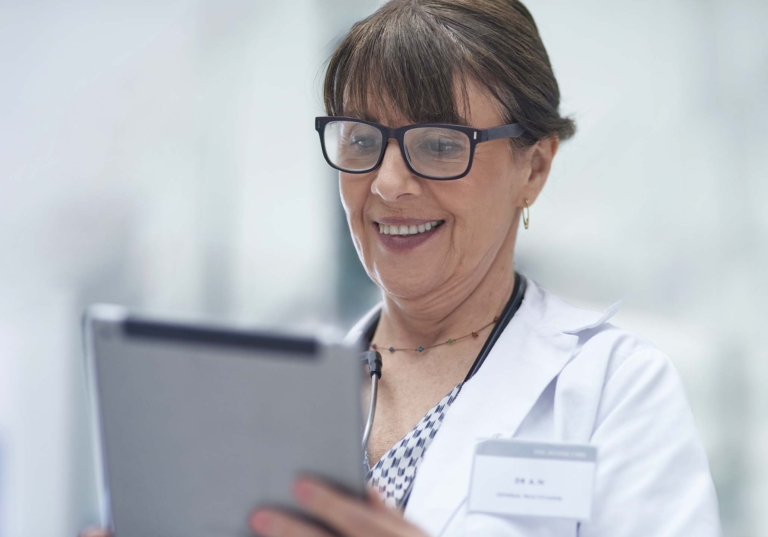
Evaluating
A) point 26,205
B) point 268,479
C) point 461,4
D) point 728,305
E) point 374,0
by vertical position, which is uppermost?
point 374,0

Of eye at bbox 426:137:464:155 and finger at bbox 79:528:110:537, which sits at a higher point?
eye at bbox 426:137:464:155

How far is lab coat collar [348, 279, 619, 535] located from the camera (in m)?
1.22

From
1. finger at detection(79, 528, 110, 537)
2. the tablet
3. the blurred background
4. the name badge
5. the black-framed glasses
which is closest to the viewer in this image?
the tablet

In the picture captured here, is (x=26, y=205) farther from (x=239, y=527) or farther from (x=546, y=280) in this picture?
(x=239, y=527)

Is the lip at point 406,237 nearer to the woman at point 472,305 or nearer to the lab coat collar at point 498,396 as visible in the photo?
the woman at point 472,305

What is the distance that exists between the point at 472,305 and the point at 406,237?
21 centimetres

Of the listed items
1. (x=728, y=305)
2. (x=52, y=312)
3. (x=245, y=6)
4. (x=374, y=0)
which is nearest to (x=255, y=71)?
(x=245, y=6)

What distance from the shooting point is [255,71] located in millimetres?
2848

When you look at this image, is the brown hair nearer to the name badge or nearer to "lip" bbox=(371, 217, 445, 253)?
"lip" bbox=(371, 217, 445, 253)

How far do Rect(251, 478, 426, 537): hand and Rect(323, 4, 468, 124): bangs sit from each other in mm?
808

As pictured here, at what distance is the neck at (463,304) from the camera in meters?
1.52

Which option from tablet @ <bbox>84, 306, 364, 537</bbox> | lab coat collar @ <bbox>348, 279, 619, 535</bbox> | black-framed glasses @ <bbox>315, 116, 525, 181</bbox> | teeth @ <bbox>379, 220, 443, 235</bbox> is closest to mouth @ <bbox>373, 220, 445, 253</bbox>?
teeth @ <bbox>379, 220, 443, 235</bbox>

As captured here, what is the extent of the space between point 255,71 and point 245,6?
10.3 inches

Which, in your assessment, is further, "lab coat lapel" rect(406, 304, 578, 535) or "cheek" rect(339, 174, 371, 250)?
"cheek" rect(339, 174, 371, 250)
